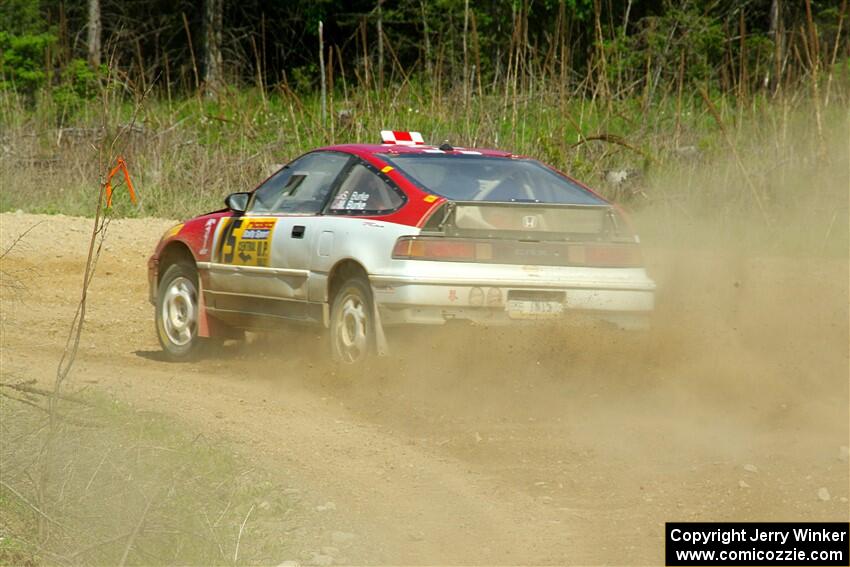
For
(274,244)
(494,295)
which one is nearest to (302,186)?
(274,244)

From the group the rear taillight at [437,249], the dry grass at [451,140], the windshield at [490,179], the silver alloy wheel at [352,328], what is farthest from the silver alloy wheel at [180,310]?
the dry grass at [451,140]

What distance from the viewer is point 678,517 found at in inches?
202

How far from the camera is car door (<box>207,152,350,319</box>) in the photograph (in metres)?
8.60

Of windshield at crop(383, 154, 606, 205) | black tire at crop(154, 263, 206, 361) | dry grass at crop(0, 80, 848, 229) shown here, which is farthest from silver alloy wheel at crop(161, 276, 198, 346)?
dry grass at crop(0, 80, 848, 229)

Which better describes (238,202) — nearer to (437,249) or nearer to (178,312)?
(178,312)

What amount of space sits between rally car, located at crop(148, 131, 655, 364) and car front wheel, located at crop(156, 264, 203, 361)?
11.8 inches

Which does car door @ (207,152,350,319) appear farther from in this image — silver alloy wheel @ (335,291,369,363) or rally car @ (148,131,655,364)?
silver alloy wheel @ (335,291,369,363)

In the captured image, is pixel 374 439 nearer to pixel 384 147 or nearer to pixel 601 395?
pixel 601 395

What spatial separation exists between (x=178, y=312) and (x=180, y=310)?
0.08 ft

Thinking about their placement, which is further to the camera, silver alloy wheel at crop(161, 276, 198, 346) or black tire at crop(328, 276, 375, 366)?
silver alloy wheel at crop(161, 276, 198, 346)

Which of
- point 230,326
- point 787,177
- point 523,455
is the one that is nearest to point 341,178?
point 230,326

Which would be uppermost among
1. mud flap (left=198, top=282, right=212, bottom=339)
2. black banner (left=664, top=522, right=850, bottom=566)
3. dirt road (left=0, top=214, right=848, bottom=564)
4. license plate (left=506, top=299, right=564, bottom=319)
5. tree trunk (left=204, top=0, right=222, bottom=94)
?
tree trunk (left=204, top=0, right=222, bottom=94)

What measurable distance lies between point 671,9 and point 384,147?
1681cm

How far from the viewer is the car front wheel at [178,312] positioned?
965 cm
